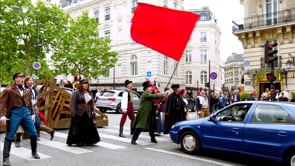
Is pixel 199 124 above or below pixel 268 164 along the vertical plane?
above

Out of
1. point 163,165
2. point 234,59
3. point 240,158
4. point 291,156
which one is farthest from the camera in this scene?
point 234,59

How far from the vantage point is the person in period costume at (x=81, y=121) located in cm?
830

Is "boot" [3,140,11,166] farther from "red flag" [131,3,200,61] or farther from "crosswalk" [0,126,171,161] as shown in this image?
"red flag" [131,3,200,61]

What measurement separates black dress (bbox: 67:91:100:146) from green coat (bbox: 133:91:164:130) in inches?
47.8

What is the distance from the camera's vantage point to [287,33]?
82.2ft

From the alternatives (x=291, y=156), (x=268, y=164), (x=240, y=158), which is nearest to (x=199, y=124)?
(x=240, y=158)

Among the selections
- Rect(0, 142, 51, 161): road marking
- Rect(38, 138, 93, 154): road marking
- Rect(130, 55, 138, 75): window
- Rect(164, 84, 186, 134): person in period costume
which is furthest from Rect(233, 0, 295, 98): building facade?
Rect(0, 142, 51, 161): road marking

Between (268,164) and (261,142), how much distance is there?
83 centimetres

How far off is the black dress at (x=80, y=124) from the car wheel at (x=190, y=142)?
2.19 metres

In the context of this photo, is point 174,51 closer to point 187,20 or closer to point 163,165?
point 187,20

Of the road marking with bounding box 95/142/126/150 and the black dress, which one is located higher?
the black dress

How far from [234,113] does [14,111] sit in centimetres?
441

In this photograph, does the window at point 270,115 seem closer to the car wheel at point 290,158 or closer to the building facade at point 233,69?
the car wheel at point 290,158

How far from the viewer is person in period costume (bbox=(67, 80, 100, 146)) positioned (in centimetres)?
830
